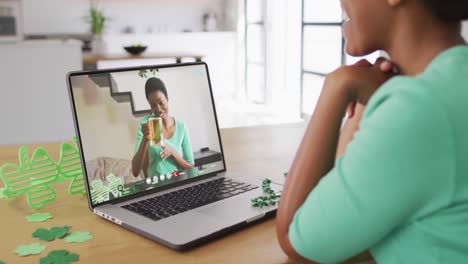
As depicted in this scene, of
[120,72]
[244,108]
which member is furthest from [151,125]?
[244,108]

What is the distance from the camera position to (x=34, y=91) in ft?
13.1

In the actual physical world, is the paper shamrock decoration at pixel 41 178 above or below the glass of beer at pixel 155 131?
below

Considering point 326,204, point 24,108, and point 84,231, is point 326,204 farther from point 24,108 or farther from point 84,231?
point 24,108

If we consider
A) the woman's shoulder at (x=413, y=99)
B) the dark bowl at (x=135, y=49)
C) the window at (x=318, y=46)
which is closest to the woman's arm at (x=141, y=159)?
the woman's shoulder at (x=413, y=99)

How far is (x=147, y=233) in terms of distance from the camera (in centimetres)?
89

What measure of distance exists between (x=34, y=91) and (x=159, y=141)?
319 cm

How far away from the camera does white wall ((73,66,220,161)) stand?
1.04 metres

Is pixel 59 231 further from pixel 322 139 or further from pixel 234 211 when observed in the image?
pixel 322 139

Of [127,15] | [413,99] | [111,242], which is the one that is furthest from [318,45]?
[413,99]

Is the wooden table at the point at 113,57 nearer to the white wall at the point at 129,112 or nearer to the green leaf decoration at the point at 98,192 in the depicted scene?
the white wall at the point at 129,112

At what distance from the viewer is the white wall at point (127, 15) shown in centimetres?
676

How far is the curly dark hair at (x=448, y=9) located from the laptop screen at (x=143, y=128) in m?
0.63

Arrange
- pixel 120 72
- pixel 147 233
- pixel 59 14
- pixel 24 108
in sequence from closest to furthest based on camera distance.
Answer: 1. pixel 147 233
2. pixel 120 72
3. pixel 24 108
4. pixel 59 14

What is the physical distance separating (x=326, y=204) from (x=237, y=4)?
7.08 metres
